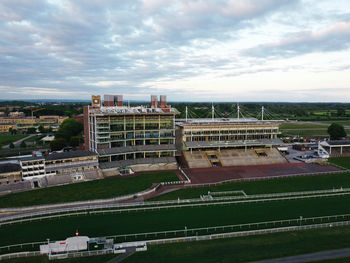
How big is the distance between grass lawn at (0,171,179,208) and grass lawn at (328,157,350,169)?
49.3 meters

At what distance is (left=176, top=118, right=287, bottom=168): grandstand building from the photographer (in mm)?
81875

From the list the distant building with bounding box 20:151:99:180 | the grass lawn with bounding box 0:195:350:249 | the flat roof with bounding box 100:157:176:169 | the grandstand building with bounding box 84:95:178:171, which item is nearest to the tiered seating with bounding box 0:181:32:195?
the distant building with bounding box 20:151:99:180

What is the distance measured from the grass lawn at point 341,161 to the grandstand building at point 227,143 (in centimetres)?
1521

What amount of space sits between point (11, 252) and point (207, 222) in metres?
27.0

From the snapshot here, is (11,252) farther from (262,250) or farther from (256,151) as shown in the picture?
(256,151)

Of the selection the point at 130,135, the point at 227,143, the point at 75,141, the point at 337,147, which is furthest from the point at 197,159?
the point at 337,147

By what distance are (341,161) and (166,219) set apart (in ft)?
215

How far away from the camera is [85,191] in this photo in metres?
56.8

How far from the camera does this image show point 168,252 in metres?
35.4

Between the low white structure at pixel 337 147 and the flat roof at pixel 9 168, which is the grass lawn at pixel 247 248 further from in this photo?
the low white structure at pixel 337 147

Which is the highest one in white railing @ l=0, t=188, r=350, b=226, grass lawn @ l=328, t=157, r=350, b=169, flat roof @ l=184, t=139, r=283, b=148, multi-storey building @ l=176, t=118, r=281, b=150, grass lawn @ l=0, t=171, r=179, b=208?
multi-storey building @ l=176, t=118, r=281, b=150

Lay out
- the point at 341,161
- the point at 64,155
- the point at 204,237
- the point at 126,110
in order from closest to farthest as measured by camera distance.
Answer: the point at 204,237, the point at 64,155, the point at 126,110, the point at 341,161

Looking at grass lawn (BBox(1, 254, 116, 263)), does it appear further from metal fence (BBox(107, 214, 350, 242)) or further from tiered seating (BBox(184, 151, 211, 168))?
tiered seating (BBox(184, 151, 211, 168))

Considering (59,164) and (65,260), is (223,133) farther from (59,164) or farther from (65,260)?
(65,260)
